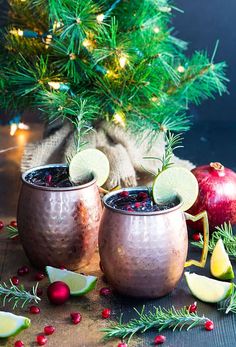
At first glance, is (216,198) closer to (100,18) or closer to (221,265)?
(221,265)

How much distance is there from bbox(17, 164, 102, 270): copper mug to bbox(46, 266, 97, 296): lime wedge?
0.14 feet

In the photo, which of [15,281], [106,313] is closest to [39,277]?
[15,281]

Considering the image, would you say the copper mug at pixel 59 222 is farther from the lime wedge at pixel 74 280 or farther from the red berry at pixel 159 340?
the red berry at pixel 159 340

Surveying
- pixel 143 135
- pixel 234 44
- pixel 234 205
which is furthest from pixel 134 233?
pixel 234 44

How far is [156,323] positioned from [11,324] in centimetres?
18

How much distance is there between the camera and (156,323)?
2.48ft

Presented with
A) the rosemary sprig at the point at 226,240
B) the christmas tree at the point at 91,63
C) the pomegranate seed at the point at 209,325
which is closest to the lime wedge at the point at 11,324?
the pomegranate seed at the point at 209,325

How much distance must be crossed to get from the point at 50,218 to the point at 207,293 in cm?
25

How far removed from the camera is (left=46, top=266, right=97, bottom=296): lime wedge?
830 mm

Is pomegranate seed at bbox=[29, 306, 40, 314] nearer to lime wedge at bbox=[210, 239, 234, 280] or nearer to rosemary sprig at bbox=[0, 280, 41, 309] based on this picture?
rosemary sprig at bbox=[0, 280, 41, 309]

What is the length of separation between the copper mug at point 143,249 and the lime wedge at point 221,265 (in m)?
0.09

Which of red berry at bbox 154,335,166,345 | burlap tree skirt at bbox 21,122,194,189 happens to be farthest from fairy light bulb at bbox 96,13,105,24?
red berry at bbox 154,335,166,345

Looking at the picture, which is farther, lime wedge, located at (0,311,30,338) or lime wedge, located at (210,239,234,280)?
lime wedge, located at (210,239,234,280)

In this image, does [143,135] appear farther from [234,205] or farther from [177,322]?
[177,322]
